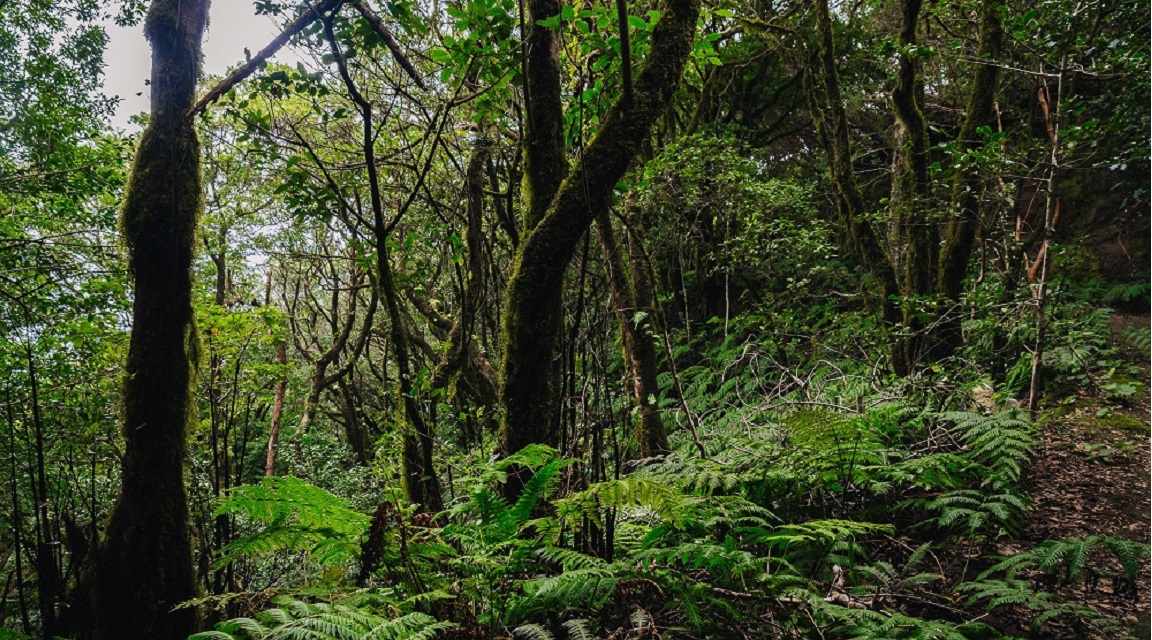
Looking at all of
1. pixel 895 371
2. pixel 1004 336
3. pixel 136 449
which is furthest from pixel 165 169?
pixel 1004 336

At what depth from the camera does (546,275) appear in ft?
10.8

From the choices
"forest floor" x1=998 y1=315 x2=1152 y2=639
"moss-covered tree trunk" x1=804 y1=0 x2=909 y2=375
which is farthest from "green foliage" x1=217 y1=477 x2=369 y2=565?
"moss-covered tree trunk" x1=804 y1=0 x2=909 y2=375

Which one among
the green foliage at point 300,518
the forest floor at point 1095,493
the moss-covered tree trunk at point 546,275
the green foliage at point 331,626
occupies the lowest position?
the forest floor at point 1095,493

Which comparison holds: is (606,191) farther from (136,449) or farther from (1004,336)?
(1004,336)

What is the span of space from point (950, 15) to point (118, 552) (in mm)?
11639

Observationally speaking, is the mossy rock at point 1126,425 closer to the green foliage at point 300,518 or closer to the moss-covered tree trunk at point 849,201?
the moss-covered tree trunk at point 849,201

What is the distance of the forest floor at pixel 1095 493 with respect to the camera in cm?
288

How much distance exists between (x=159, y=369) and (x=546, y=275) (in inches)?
108

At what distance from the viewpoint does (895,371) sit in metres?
6.65

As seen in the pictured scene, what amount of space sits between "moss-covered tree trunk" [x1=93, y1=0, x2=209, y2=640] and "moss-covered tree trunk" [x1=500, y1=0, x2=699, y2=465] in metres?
2.29

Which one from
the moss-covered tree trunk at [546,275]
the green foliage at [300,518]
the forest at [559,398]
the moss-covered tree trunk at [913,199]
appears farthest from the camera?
the moss-covered tree trunk at [913,199]

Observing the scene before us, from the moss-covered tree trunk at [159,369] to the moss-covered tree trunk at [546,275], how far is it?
7.52 feet

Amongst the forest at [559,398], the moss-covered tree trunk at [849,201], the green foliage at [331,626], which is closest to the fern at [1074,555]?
the forest at [559,398]

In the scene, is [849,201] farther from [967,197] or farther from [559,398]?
[559,398]
